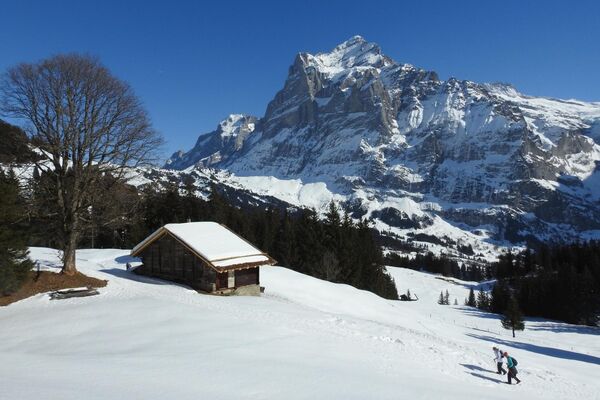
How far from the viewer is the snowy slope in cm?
1178

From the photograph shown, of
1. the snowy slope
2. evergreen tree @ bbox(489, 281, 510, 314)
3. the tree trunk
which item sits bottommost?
evergreen tree @ bbox(489, 281, 510, 314)

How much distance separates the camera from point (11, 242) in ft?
76.8

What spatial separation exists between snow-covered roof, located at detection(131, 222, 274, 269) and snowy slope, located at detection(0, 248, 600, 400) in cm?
315

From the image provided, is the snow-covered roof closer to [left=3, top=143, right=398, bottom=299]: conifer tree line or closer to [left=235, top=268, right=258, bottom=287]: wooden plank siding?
[left=235, top=268, right=258, bottom=287]: wooden plank siding

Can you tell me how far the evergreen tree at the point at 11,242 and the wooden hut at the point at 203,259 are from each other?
1070 cm

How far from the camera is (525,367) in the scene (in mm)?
23844

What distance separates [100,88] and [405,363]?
72.1 ft

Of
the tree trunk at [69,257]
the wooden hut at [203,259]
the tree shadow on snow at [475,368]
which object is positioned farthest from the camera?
the wooden hut at [203,259]

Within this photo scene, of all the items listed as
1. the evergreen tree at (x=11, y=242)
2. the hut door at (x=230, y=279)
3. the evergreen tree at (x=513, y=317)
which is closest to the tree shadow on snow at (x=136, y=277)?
the hut door at (x=230, y=279)

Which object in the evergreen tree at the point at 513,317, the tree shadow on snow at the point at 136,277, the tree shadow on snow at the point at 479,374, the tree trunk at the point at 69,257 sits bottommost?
the evergreen tree at the point at 513,317

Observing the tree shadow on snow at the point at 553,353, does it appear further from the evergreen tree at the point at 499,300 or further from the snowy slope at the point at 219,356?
the evergreen tree at the point at 499,300

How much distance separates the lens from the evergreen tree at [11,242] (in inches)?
907

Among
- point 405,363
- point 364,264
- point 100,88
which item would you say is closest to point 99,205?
point 100,88

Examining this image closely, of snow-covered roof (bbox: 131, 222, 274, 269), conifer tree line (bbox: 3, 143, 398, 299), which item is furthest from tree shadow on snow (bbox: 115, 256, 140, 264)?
snow-covered roof (bbox: 131, 222, 274, 269)
